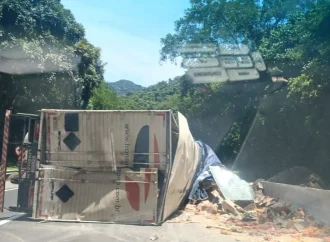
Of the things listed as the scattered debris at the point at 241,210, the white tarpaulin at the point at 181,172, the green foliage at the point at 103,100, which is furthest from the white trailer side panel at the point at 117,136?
the green foliage at the point at 103,100

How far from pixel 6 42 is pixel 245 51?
1368cm

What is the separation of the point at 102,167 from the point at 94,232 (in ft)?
5.73

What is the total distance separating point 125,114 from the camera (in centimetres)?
1051

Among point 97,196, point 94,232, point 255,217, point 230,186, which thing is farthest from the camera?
point 230,186

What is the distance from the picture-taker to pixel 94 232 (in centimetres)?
917

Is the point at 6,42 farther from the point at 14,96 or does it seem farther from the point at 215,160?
the point at 215,160

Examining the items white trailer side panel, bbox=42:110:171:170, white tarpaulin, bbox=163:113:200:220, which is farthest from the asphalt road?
white trailer side panel, bbox=42:110:171:170

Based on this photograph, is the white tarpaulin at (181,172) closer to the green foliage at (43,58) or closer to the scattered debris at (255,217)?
the scattered debris at (255,217)

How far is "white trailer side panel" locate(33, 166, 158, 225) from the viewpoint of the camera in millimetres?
10273

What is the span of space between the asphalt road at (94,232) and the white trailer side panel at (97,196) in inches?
12.6

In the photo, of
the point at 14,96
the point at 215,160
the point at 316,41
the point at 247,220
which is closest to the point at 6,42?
the point at 14,96

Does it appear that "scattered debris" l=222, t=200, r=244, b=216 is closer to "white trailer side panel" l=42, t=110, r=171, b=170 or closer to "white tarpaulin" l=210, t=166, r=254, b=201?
"white tarpaulin" l=210, t=166, r=254, b=201

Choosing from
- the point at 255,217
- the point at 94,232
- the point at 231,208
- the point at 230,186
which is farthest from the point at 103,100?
the point at 94,232

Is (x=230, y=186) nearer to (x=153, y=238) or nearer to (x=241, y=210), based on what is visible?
(x=241, y=210)
